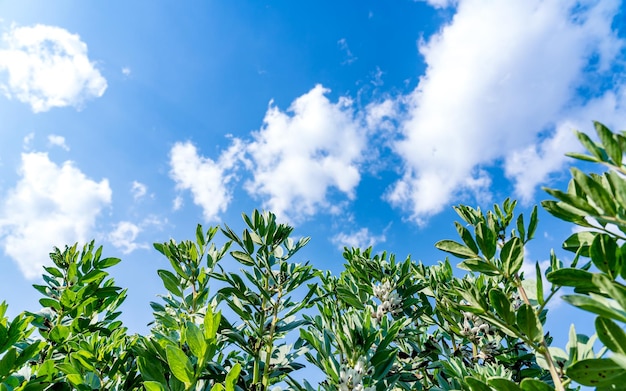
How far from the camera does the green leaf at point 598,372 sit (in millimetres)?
1018

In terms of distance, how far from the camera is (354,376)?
1827 millimetres

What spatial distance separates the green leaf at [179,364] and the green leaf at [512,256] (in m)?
1.28

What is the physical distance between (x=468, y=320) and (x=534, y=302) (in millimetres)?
1460

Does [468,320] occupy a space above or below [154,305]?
below

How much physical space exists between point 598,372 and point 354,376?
3.43ft

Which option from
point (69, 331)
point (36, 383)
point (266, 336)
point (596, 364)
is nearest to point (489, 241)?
point (596, 364)

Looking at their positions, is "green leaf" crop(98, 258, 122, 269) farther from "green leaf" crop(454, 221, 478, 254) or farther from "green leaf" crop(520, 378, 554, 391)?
"green leaf" crop(520, 378, 554, 391)

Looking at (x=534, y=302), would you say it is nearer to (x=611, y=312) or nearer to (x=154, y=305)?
(x=611, y=312)

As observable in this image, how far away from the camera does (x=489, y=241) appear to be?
1.57 metres

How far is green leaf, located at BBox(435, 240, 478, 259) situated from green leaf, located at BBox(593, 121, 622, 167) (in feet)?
2.15

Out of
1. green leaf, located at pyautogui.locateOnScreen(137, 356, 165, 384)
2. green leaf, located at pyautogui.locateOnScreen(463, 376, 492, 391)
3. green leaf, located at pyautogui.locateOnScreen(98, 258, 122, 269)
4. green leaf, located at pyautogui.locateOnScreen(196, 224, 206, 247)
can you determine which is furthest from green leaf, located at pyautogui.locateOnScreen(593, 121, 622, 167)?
green leaf, located at pyautogui.locateOnScreen(98, 258, 122, 269)

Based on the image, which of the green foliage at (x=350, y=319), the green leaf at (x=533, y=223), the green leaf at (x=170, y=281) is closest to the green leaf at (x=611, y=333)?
the green foliage at (x=350, y=319)

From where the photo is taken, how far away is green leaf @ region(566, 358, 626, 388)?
1018 millimetres

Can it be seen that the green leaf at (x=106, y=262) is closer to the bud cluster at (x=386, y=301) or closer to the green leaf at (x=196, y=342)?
the green leaf at (x=196, y=342)
